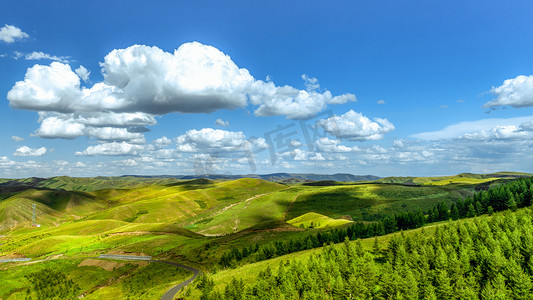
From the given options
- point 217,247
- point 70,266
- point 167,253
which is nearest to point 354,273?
point 217,247

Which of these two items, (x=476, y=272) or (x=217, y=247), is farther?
(x=217, y=247)

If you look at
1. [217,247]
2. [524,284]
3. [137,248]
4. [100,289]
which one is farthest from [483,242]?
[137,248]

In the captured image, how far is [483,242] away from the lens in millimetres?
84062

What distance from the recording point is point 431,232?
9762cm

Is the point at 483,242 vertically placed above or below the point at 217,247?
above

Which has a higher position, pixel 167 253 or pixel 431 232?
pixel 431 232

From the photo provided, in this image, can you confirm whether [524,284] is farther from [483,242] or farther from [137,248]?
[137,248]

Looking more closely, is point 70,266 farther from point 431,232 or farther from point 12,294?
point 431,232

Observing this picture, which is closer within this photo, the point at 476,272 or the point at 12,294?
the point at 476,272

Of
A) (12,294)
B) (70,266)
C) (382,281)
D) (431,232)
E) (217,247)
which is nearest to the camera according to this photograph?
(382,281)

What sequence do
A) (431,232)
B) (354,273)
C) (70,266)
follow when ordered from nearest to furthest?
(354,273)
(431,232)
(70,266)

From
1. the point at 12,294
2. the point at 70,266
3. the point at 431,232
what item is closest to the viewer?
the point at 12,294

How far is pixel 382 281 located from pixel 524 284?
Result: 28.7 meters

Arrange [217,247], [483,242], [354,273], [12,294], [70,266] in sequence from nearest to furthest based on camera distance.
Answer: [354,273] → [483,242] → [12,294] → [70,266] → [217,247]
